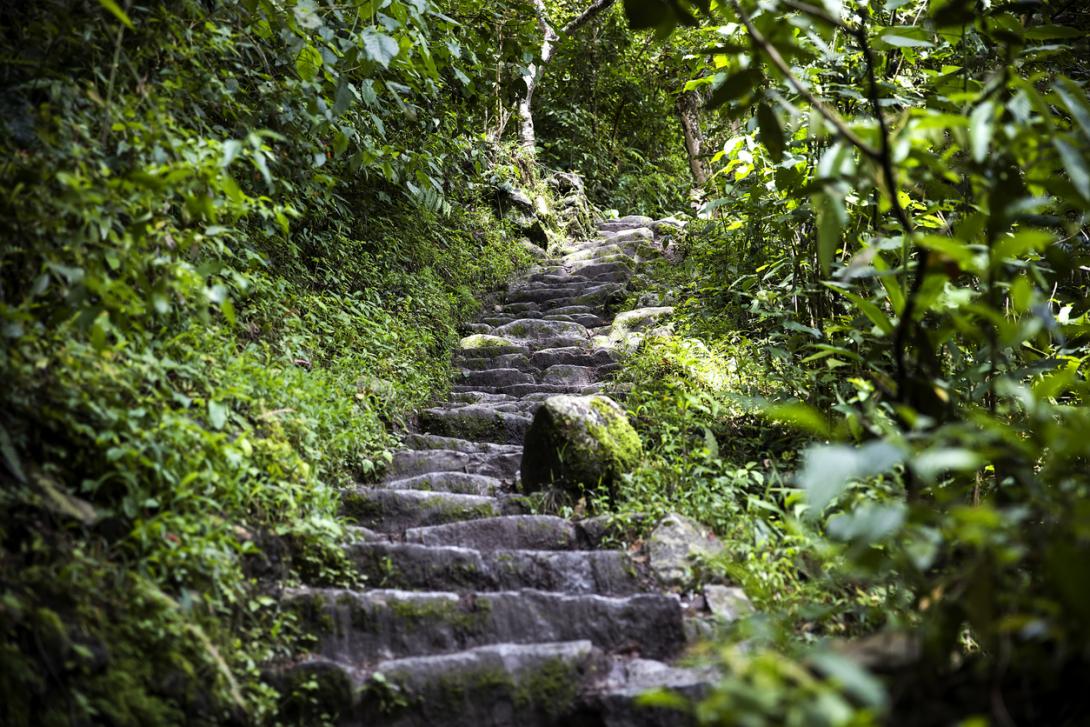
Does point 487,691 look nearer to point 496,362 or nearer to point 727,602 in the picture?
point 727,602

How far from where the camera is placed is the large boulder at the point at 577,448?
12.4 ft

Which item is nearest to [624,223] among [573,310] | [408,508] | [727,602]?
[573,310]

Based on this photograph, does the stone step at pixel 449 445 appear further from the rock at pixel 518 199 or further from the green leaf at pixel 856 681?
the rock at pixel 518 199

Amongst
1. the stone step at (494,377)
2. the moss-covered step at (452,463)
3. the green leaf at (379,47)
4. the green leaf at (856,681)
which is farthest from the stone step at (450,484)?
the green leaf at (856,681)

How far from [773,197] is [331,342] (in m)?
2.99

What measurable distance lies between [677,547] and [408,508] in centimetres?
135

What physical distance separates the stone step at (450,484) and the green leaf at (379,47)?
83.2 inches

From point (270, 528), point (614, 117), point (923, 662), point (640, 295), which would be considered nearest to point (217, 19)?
point (270, 528)

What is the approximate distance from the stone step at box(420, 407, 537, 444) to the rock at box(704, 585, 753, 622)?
2105mm

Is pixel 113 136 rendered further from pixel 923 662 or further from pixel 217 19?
pixel 923 662

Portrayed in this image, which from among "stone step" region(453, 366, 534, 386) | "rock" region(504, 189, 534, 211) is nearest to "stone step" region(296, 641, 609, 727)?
"stone step" region(453, 366, 534, 386)

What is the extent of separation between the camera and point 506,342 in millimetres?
6656

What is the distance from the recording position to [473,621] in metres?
2.91

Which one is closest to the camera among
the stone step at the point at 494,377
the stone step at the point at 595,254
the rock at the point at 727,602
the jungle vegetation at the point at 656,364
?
the jungle vegetation at the point at 656,364
